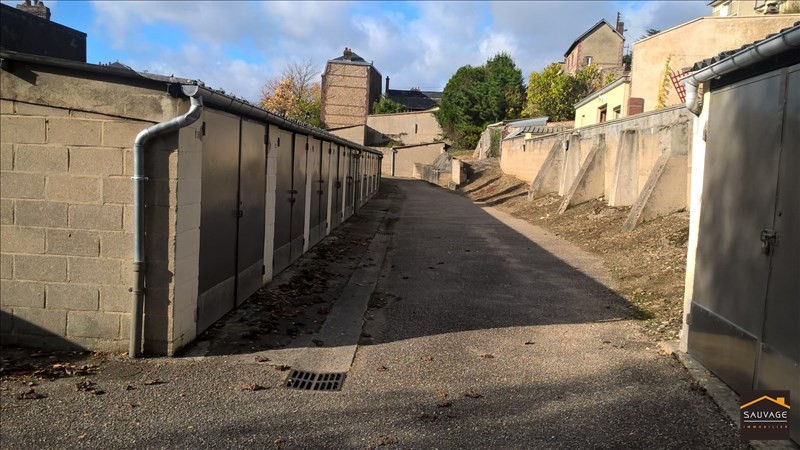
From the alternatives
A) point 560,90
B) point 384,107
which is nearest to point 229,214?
point 560,90

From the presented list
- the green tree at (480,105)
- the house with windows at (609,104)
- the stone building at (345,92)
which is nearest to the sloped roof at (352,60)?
the stone building at (345,92)

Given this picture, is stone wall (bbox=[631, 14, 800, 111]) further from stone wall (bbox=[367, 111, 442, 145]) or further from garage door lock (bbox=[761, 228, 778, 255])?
stone wall (bbox=[367, 111, 442, 145])

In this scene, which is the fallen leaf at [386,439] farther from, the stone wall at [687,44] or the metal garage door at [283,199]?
the stone wall at [687,44]

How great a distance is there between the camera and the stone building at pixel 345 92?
7100cm

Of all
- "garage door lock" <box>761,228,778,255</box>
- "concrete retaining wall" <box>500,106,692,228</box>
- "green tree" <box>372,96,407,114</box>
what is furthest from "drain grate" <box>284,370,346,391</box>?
"green tree" <box>372,96,407,114</box>

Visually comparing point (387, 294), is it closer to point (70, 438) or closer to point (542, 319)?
point (542, 319)

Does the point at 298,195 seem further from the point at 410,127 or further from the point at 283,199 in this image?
the point at 410,127

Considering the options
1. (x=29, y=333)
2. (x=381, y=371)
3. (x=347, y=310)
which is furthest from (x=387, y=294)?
(x=29, y=333)

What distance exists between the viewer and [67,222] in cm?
536

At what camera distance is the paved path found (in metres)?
3.90

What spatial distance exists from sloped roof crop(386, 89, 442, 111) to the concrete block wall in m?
86.0

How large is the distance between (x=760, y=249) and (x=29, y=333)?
20.5 ft

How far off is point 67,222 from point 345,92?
68018 mm

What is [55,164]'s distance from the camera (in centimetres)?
533
